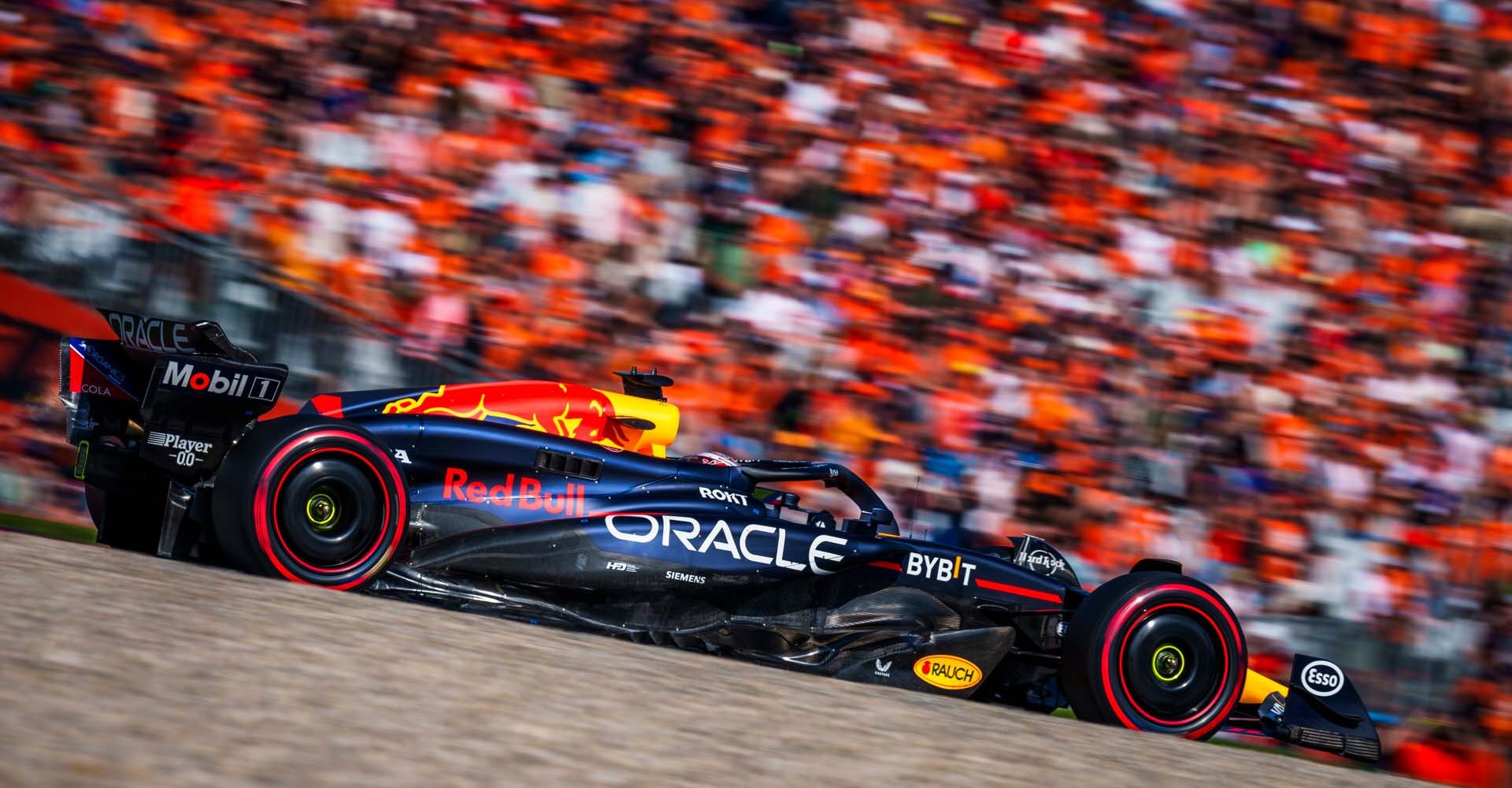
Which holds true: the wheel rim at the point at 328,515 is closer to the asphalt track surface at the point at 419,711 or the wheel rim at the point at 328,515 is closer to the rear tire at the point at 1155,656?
the asphalt track surface at the point at 419,711

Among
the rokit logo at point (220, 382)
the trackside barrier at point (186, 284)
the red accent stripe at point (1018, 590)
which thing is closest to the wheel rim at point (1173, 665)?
the red accent stripe at point (1018, 590)

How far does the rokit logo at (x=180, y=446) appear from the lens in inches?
203

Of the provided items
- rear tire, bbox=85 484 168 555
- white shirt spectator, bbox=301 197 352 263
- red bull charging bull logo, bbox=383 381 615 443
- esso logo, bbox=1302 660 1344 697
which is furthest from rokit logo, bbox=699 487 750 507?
white shirt spectator, bbox=301 197 352 263

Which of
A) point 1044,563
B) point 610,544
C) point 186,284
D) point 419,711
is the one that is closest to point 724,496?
point 610,544

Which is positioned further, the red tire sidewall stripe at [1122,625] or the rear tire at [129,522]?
the rear tire at [129,522]

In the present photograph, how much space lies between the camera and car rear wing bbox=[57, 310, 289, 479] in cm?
518

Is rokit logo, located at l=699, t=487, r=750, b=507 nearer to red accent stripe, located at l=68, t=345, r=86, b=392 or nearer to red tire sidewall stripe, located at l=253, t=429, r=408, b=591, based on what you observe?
red tire sidewall stripe, located at l=253, t=429, r=408, b=591

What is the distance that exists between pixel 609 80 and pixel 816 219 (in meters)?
1.64

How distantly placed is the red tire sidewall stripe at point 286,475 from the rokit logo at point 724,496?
1210 mm

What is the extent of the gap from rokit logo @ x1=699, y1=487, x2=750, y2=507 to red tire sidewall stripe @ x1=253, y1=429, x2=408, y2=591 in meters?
1.21

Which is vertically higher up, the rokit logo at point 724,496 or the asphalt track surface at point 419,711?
the rokit logo at point 724,496

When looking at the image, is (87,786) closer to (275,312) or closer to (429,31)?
(275,312)

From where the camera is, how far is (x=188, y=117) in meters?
8.95

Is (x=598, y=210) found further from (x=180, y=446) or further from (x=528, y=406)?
(x=180, y=446)
